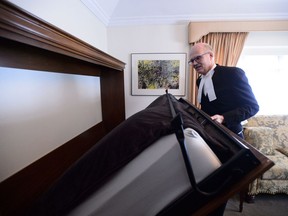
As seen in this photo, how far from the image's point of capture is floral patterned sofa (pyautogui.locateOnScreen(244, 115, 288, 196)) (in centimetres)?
192

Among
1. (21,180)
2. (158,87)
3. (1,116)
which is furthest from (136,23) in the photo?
(21,180)

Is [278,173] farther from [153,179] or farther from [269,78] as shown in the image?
[153,179]

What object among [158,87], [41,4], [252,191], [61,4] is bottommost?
[252,191]

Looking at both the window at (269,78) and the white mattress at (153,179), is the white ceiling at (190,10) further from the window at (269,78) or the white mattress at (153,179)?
the white mattress at (153,179)

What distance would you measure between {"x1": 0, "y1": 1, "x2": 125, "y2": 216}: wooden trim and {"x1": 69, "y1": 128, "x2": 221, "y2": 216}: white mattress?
0.52 m

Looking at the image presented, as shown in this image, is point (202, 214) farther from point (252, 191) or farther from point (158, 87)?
point (158, 87)

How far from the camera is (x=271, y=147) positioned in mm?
2145

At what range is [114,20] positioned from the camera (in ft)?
8.39

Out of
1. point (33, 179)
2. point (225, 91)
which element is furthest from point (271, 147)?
point (33, 179)

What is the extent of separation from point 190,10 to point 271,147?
220cm

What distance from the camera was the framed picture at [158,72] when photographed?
2.61m

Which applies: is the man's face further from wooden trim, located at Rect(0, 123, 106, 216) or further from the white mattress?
wooden trim, located at Rect(0, 123, 106, 216)

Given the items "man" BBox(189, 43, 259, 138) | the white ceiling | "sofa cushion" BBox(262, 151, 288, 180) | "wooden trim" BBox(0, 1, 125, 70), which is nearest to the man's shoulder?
"man" BBox(189, 43, 259, 138)

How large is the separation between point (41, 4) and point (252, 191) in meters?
2.75
